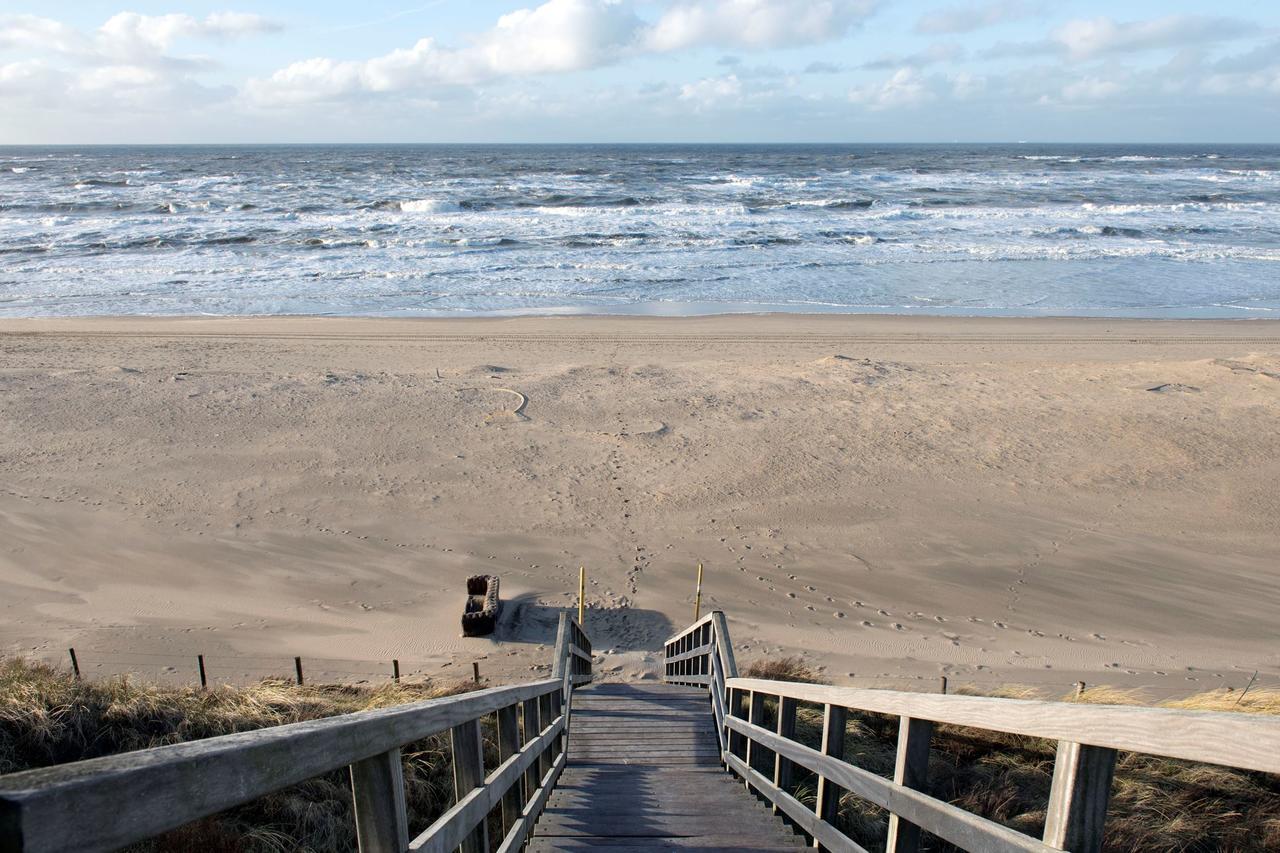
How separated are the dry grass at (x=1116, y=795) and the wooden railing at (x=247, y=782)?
2.72 metres

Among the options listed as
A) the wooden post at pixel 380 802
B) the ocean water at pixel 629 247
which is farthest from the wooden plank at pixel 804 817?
the ocean water at pixel 629 247

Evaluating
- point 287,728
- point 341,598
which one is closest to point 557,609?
point 341,598

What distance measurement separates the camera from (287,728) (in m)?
1.38

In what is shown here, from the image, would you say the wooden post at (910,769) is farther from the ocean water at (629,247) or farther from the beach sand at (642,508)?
the ocean water at (629,247)

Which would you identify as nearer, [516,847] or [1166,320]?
[516,847]

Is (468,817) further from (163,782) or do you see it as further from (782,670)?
(782,670)

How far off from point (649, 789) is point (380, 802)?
3.31 metres

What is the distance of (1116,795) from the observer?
5027mm

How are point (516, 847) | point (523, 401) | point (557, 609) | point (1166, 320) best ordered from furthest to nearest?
point (1166, 320) → point (523, 401) → point (557, 609) → point (516, 847)

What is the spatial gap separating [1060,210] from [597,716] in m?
55.1

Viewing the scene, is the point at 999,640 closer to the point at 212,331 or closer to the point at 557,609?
the point at 557,609

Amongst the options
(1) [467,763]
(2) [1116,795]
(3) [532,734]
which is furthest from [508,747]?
(2) [1116,795]

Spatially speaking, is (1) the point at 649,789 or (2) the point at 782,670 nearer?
(1) the point at 649,789

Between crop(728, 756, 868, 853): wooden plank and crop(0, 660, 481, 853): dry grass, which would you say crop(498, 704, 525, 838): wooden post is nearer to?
crop(728, 756, 868, 853): wooden plank
